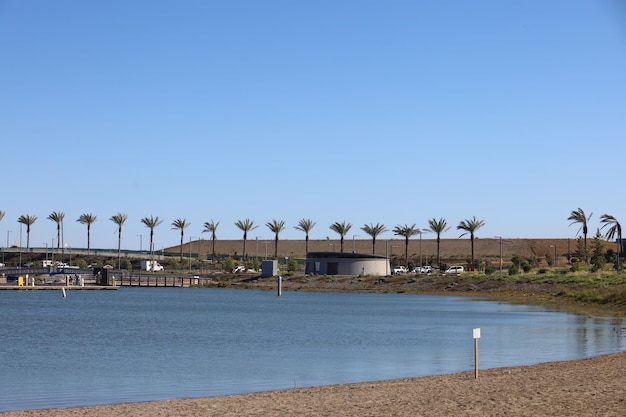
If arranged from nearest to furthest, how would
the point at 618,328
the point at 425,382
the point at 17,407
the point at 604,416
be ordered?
the point at 604,416 < the point at 17,407 < the point at 425,382 < the point at 618,328

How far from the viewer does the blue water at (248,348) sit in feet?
100

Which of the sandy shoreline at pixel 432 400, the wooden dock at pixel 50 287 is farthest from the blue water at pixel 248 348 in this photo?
the wooden dock at pixel 50 287

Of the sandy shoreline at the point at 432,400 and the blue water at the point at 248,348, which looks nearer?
the sandy shoreline at the point at 432,400

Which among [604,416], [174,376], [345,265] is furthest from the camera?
[345,265]

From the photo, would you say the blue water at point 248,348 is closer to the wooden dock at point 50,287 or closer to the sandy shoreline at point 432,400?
the sandy shoreline at point 432,400

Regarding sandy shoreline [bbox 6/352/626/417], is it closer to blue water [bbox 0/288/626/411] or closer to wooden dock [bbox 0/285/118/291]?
blue water [bbox 0/288/626/411]

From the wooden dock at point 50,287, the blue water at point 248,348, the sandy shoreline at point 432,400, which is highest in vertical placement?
the sandy shoreline at point 432,400

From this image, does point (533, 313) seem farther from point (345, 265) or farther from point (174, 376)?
point (345, 265)

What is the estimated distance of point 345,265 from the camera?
14888cm

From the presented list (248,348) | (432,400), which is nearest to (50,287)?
(248,348)

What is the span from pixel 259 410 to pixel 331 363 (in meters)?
15.9

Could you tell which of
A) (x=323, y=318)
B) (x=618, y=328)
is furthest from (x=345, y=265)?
(x=618, y=328)

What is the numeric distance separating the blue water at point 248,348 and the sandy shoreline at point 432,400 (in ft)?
9.38

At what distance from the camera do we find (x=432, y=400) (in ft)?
75.5
